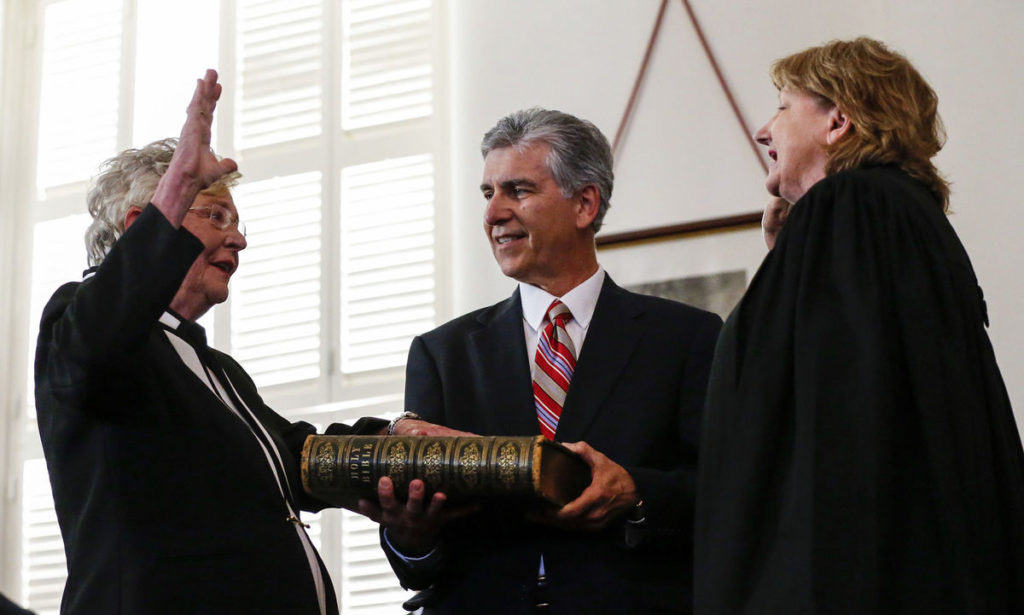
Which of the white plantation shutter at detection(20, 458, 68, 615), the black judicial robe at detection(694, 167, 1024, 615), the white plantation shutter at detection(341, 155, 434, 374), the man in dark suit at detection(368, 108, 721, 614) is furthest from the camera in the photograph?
the white plantation shutter at detection(20, 458, 68, 615)

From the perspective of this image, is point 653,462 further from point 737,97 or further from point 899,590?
point 737,97

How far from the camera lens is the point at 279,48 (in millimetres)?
5625

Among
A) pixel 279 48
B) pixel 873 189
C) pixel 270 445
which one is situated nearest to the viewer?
pixel 873 189

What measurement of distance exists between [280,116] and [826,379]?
3.78 m

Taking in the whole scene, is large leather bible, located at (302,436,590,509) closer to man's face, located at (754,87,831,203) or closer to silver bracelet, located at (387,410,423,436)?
silver bracelet, located at (387,410,423,436)

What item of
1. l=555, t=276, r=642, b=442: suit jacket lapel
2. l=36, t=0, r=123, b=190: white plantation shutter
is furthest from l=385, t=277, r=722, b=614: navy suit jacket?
l=36, t=0, r=123, b=190: white plantation shutter

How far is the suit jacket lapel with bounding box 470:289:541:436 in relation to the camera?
287cm

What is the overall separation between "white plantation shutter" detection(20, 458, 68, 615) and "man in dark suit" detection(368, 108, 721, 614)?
2913 mm

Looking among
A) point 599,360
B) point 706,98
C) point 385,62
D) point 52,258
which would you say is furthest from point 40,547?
point 599,360

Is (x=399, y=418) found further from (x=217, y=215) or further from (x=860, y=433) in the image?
(x=860, y=433)

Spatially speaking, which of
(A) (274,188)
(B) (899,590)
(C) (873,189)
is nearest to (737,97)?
(A) (274,188)

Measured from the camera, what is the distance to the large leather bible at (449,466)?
241 cm

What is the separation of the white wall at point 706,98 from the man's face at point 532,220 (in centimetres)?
137

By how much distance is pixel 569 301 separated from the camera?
3.08 m
